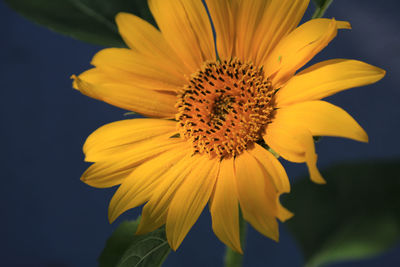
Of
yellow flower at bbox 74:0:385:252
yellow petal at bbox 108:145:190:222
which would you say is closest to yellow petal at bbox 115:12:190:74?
yellow flower at bbox 74:0:385:252

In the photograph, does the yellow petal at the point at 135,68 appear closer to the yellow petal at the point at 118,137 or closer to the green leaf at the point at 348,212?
the yellow petal at the point at 118,137

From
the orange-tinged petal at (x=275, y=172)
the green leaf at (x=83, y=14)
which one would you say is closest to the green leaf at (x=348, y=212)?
the orange-tinged petal at (x=275, y=172)

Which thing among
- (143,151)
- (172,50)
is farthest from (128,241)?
(172,50)

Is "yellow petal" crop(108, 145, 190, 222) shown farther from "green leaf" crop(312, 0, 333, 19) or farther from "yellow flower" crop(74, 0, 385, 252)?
"green leaf" crop(312, 0, 333, 19)

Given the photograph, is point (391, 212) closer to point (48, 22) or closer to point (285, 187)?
point (285, 187)

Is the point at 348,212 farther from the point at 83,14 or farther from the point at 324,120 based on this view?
the point at 83,14

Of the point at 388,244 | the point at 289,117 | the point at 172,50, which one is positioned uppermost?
the point at 172,50

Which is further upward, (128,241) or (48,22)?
(48,22)
